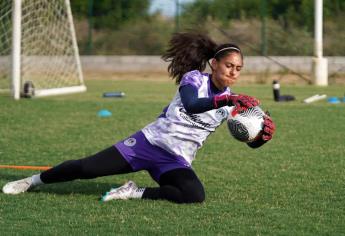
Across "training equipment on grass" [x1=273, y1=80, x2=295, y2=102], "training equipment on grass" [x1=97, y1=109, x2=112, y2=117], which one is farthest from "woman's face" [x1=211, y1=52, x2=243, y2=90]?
"training equipment on grass" [x1=273, y1=80, x2=295, y2=102]

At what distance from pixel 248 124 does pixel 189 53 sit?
90 cm

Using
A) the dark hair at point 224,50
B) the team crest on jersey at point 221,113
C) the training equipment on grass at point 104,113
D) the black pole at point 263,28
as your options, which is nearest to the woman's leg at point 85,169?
the team crest on jersey at point 221,113

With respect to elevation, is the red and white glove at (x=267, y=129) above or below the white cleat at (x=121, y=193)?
above

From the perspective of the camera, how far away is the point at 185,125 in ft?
23.1

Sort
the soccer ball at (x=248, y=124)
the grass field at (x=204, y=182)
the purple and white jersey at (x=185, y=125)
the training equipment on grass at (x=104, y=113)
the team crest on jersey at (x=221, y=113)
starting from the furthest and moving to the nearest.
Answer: the training equipment on grass at (x=104, y=113) → the team crest on jersey at (x=221, y=113) → the purple and white jersey at (x=185, y=125) → the soccer ball at (x=248, y=124) → the grass field at (x=204, y=182)

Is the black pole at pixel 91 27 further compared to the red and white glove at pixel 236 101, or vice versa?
the black pole at pixel 91 27

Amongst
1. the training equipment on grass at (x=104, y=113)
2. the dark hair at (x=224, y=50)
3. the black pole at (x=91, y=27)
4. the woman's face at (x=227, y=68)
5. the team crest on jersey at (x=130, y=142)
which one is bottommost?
the black pole at (x=91, y=27)

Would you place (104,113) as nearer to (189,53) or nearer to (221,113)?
(189,53)

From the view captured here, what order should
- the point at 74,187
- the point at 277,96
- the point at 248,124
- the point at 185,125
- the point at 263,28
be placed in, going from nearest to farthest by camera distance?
the point at 248,124 < the point at 185,125 < the point at 74,187 < the point at 277,96 < the point at 263,28

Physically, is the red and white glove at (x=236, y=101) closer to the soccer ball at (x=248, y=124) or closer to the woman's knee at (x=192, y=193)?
the soccer ball at (x=248, y=124)

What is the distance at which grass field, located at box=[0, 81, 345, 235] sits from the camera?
19.4 feet

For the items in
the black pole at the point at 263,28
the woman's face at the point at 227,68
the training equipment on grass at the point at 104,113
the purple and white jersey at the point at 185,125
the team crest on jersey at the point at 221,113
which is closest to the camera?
the woman's face at the point at 227,68

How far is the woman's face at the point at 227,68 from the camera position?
687 centimetres

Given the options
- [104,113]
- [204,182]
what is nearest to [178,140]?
[204,182]
